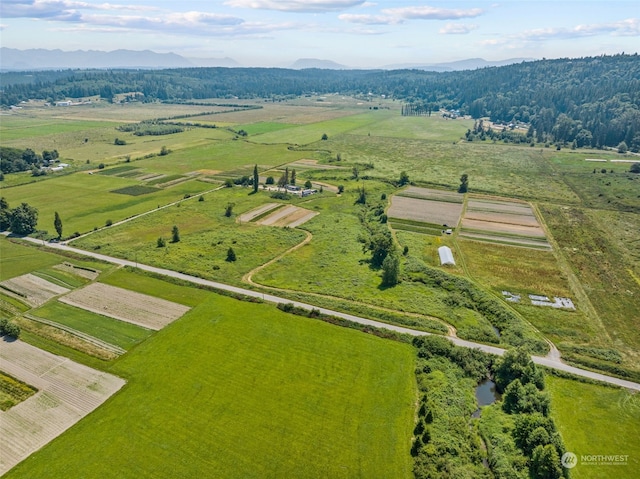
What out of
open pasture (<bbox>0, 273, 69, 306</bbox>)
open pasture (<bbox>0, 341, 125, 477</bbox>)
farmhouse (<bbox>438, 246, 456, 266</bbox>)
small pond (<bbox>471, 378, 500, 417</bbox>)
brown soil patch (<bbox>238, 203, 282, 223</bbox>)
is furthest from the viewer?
brown soil patch (<bbox>238, 203, 282, 223</bbox>)

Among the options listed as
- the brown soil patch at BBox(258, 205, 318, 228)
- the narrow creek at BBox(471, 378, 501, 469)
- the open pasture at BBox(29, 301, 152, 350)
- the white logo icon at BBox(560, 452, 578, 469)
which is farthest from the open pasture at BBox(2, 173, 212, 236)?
the white logo icon at BBox(560, 452, 578, 469)

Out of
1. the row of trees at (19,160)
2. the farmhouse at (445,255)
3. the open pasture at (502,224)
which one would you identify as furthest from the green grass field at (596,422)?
the row of trees at (19,160)

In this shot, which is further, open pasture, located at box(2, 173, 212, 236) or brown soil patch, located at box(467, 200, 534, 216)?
brown soil patch, located at box(467, 200, 534, 216)

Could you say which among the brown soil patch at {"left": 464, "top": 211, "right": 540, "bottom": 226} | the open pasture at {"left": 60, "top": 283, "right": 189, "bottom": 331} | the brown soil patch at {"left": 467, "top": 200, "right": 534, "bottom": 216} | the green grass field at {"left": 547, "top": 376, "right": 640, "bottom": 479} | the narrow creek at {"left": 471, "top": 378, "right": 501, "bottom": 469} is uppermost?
the brown soil patch at {"left": 467, "top": 200, "right": 534, "bottom": 216}

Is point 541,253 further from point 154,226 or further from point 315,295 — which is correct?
point 154,226

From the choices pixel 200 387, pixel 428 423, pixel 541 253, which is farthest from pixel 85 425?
pixel 541 253

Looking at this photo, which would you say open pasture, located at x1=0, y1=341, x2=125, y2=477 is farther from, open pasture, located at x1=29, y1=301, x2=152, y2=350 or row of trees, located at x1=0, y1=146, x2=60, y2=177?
row of trees, located at x1=0, y1=146, x2=60, y2=177

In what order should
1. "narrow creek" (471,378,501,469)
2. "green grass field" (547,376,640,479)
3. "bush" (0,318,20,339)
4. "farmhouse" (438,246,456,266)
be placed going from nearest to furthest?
1. "green grass field" (547,376,640,479)
2. "narrow creek" (471,378,501,469)
3. "bush" (0,318,20,339)
4. "farmhouse" (438,246,456,266)

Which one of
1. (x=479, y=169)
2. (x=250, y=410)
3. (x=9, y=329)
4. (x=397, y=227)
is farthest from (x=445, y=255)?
(x=479, y=169)

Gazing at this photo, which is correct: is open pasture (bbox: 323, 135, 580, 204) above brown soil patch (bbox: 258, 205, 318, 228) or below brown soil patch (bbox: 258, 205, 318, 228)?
above
